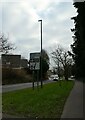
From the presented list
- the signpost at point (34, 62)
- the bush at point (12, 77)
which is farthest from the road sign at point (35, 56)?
the bush at point (12, 77)

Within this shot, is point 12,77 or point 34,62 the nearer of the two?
point 34,62

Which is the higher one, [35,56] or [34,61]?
[35,56]

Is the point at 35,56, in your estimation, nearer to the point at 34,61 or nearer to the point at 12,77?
the point at 34,61

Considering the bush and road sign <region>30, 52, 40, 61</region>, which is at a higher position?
road sign <region>30, 52, 40, 61</region>

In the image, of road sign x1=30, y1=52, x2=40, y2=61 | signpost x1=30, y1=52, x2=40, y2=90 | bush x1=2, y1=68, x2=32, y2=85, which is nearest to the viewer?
signpost x1=30, y1=52, x2=40, y2=90

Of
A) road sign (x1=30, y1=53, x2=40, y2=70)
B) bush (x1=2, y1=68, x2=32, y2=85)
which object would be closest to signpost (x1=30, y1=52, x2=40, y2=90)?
road sign (x1=30, y1=53, x2=40, y2=70)

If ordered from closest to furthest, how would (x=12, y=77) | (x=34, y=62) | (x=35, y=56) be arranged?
(x=34, y=62), (x=35, y=56), (x=12, y=77)

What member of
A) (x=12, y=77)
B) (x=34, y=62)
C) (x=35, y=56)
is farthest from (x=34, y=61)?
(x=12, y=77)

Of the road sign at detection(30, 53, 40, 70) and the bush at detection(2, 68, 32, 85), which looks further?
the bush at detection(2, 68, 32, 85)

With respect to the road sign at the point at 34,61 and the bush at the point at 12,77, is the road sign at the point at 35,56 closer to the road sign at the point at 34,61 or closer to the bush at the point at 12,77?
the road sign at the point at 34,61

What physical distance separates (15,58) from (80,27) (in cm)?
9482

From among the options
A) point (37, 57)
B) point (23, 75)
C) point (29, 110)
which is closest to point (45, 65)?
point (23, 75)

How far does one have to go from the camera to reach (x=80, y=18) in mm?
20000

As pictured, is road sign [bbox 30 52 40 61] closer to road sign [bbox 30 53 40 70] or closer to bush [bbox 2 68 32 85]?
road sign [bbox 30 53 40 70]
